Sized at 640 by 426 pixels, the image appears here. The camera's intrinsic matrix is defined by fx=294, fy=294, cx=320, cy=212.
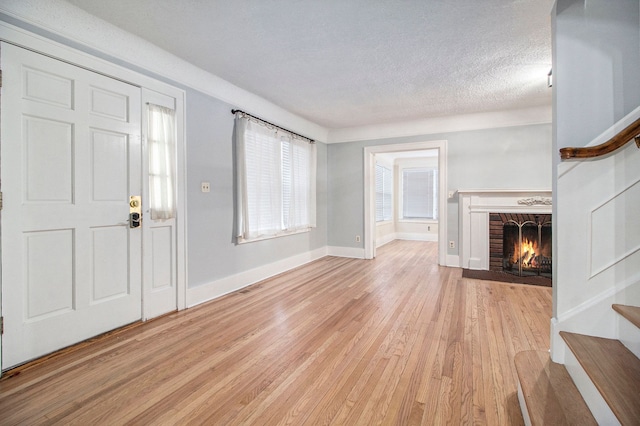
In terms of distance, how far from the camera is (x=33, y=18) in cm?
196

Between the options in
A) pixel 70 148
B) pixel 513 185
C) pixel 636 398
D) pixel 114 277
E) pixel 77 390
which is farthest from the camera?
pixel 513 185

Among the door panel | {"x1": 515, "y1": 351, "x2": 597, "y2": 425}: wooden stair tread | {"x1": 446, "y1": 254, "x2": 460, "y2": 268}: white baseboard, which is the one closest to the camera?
{"x1": 515, "y1": 351, "x2": 597, "y2": 425}: wooden stair tread

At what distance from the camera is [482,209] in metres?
4.58

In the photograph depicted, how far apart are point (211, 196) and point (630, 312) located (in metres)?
3.36

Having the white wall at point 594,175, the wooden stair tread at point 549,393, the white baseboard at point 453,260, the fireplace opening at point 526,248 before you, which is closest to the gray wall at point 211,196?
the wooden stair tread at point 549,393

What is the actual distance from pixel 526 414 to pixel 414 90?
3.43 meters

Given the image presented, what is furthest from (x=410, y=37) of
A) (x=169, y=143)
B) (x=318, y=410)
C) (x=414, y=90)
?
(x=318, y=410)

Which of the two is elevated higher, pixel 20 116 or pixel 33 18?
pixel 33 18

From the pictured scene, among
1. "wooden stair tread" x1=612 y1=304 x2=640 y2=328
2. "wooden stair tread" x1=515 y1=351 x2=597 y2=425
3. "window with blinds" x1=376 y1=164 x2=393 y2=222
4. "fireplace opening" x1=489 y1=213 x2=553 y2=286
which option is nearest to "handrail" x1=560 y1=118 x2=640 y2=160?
"wooden stair tread" x1=612 y1=304 x2=640 y2=328

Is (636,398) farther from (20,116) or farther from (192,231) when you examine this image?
(20,116)

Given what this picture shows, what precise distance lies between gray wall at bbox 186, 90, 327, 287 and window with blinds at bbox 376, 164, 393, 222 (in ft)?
13.7

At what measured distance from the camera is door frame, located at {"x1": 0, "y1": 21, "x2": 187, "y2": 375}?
1930mm

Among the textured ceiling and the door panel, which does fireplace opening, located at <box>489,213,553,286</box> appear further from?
the door panel

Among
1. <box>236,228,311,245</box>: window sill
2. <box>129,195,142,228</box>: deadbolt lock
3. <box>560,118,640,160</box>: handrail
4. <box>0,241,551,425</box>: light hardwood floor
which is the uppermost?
<box>560,118,640,160</box>: handrail
